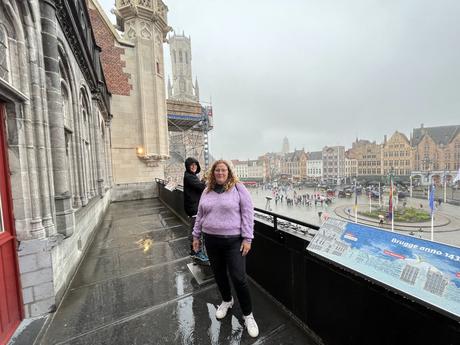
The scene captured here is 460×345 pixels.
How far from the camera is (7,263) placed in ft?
7.36

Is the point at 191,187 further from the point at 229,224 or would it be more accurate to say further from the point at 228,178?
the point at 229,224

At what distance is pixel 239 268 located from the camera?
7.20 ft

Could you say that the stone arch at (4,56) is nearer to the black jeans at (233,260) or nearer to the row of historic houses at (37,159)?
the row of historic houses at (37,159)

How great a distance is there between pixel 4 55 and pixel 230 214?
297 centimetres

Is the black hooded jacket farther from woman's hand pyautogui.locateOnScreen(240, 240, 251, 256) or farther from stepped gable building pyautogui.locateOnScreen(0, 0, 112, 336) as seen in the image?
stepped gable building pyautogui.locateOnScreen(0, 0, 112, 336)

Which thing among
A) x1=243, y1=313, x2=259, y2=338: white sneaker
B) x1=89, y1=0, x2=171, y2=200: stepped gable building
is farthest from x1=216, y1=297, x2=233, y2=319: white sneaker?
x1=89, y1=0, x2=171, y2=200: stepped gable building

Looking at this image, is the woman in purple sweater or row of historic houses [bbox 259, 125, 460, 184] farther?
row of historic houses [bbox 259, 125, 460, 184]

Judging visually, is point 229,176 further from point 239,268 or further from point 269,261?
point 269,261

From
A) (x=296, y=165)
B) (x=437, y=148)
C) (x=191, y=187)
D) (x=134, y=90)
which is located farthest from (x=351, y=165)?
(x=191, y=187)

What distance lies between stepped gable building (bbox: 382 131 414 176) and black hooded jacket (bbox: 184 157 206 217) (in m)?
67.0

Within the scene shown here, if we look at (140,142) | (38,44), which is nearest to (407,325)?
(38,44)

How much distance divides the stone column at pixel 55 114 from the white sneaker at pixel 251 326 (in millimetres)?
2836

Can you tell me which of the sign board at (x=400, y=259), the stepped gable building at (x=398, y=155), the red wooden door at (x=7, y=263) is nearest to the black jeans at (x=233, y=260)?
the sign board at (x=400, y=259)

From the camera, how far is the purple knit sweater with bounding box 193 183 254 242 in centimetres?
213
